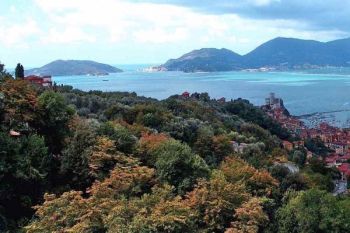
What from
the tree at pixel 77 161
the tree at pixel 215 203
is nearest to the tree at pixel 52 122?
the tree at pixel 77 161

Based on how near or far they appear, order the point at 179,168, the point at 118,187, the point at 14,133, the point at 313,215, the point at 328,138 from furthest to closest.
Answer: the point at 328,138, the point at 14,133, the point at 179,168, the point at 118,187, the point at 313,215

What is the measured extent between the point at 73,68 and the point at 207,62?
54.4 m

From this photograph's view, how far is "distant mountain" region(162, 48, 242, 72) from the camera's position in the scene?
18100 centimetres

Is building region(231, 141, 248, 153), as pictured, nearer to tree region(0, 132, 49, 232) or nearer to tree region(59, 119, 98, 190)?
tree region(59, 119, 98, 190)

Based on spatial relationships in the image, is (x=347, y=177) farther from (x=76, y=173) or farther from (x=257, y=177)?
(x=76, y=173)

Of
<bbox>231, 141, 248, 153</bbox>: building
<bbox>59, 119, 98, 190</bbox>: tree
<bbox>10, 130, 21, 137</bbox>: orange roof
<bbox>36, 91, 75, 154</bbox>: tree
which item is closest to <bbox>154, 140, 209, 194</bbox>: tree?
<bbox>59, 119, 98, 190</bbox>: tree

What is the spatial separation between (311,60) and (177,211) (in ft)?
648

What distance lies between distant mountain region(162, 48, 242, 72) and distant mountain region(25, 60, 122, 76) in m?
27.8

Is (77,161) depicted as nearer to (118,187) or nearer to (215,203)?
(118,187)

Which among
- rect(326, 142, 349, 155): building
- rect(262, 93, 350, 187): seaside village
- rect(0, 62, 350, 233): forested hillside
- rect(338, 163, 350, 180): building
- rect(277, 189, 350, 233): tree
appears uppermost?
rect(0, 62, 350, 233): forested hillside

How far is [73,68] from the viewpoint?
155 meters

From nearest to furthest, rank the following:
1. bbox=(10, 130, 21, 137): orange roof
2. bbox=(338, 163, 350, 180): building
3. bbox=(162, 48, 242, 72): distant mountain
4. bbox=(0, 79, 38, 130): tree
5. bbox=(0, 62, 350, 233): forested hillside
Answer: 1. bbox=(0, 62, 350, 233): forested hillside
2. bbox=(10, 130, 21, 137): orange roof
3. bbox=(0, 79, 38, 130): tree
4. bbox=(338, 163, 350, 180): building
5. bbox=(162, 48, 242, 72): distant mountain

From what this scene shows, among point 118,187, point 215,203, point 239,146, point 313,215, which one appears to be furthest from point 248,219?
point 239,146

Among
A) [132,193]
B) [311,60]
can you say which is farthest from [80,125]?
[311,60]
